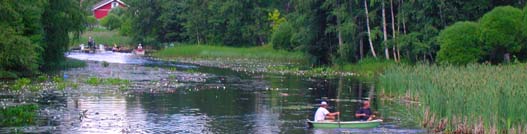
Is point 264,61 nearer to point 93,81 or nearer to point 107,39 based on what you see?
point 93,81

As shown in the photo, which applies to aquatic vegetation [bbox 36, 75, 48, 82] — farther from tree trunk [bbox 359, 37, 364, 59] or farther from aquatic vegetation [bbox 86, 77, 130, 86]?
tree trunk [bbox 359, 37, 364, 59]

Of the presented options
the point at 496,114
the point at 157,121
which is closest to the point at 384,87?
the point at 157,121

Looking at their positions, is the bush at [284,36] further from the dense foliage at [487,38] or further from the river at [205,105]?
the dense foliage at [487,38]

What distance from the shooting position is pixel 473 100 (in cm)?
2989

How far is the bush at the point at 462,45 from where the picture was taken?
57.4 m

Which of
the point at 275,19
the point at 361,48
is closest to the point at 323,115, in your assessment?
the point at 361,48

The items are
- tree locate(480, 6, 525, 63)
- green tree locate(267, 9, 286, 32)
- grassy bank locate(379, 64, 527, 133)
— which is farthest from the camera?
green tree locate(267, 9, 286, 32)

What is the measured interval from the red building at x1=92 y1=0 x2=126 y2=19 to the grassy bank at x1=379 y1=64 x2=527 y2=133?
143718 millimetres

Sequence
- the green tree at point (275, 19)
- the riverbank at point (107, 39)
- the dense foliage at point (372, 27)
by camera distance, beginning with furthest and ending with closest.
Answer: the riverbank at point (107, 39) → the green tree at point (275, 19) → the dense foliage at point (372, 27)

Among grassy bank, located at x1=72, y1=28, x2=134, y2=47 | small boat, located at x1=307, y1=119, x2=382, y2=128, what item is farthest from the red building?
small boat, located at x1=307, y1=119, x2=382, y2=128

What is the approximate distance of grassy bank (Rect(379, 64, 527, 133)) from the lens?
92.5 feet

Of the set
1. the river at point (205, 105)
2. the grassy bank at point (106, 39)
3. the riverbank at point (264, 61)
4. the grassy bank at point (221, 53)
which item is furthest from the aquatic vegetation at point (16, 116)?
the grassy bank at point (106, 39)

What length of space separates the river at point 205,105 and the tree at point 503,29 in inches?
329

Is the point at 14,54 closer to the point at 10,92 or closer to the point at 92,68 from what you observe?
the point at 10,92
